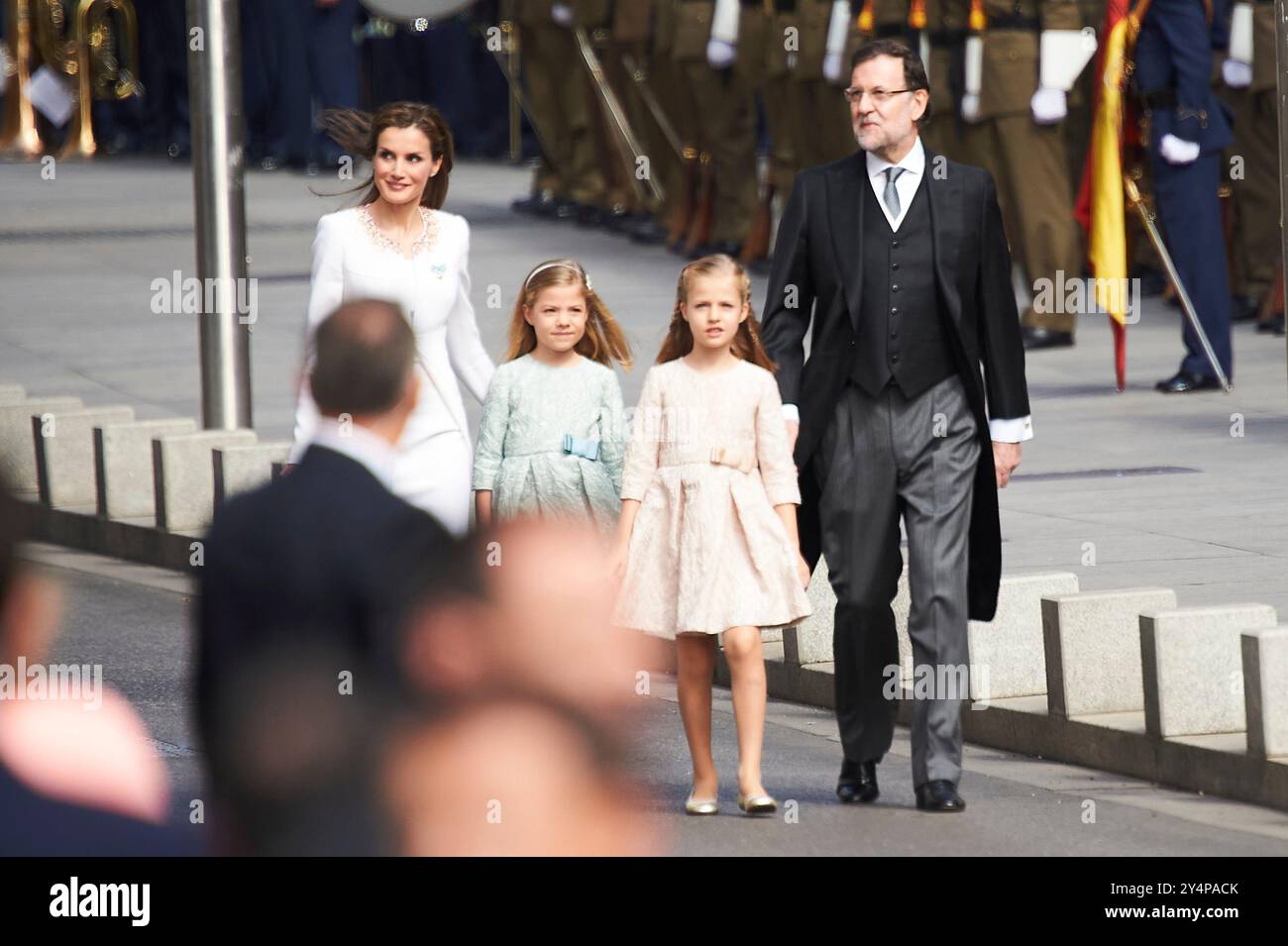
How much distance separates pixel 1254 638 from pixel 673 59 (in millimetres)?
12698

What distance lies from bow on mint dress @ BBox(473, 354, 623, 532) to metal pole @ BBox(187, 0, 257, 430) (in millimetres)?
4878

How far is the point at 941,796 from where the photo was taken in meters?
6.81

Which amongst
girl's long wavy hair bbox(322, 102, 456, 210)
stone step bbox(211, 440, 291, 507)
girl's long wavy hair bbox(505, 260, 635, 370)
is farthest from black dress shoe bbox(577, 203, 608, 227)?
girl's long wavy hair bbox(505, 260, 635, 370)

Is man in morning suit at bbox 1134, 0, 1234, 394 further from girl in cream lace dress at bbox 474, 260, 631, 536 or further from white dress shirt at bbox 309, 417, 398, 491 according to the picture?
white dress shirt at bbox 309, 417, 398, 491

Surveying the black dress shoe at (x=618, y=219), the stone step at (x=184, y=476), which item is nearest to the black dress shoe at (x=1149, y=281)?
the black dress shoe at (x=618, y=219)

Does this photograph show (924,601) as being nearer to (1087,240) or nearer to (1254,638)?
(1254,638)

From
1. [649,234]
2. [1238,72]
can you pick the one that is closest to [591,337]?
[1238,72]

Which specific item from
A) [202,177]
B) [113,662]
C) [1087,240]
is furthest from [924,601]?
[1087,240]

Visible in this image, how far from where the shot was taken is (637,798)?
283 cm

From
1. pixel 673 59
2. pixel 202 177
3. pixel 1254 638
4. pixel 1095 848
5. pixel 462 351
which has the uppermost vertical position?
pixel 673 59

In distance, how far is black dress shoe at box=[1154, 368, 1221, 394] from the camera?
1380 centimetres

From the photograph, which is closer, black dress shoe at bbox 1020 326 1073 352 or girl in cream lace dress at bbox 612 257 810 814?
girl in cream lace dress at bbox 612 257 810 814
